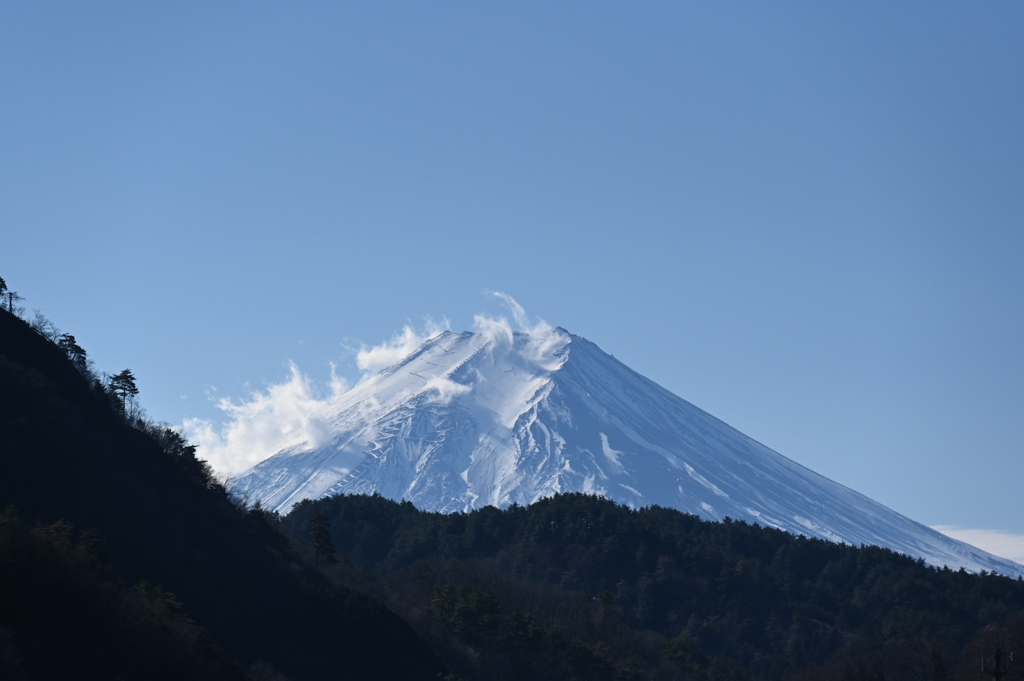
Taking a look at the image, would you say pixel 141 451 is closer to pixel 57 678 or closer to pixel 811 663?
pixel 57 678

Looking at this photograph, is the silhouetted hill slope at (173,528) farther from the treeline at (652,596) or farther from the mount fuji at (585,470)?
the mount fuji at (585,470)

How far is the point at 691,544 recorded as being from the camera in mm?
83375

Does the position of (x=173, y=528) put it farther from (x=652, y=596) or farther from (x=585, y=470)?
(x=585, y=470)

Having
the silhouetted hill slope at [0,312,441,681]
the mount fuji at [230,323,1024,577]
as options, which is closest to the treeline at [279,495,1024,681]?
the silhouetted hill slope at [0,312,441,681]

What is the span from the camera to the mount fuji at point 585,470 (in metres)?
172

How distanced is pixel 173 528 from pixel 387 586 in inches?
742

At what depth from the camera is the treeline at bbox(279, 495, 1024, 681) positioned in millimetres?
58031

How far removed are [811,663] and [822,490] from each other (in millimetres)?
125290

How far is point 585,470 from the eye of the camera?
176 meters

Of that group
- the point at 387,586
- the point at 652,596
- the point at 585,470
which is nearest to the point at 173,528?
the point at 387,586

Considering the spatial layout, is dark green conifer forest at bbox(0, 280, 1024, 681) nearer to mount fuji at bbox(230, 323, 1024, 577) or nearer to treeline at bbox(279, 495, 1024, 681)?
treeline at bbox(279, 495, 1024, 681)

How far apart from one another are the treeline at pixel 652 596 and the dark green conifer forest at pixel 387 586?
172 millimetres

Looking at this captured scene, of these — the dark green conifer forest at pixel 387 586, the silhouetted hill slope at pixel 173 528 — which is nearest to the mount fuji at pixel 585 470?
the dark green conifer forest at pixel 387 586

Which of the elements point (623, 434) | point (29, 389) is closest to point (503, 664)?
point (29, 389)
